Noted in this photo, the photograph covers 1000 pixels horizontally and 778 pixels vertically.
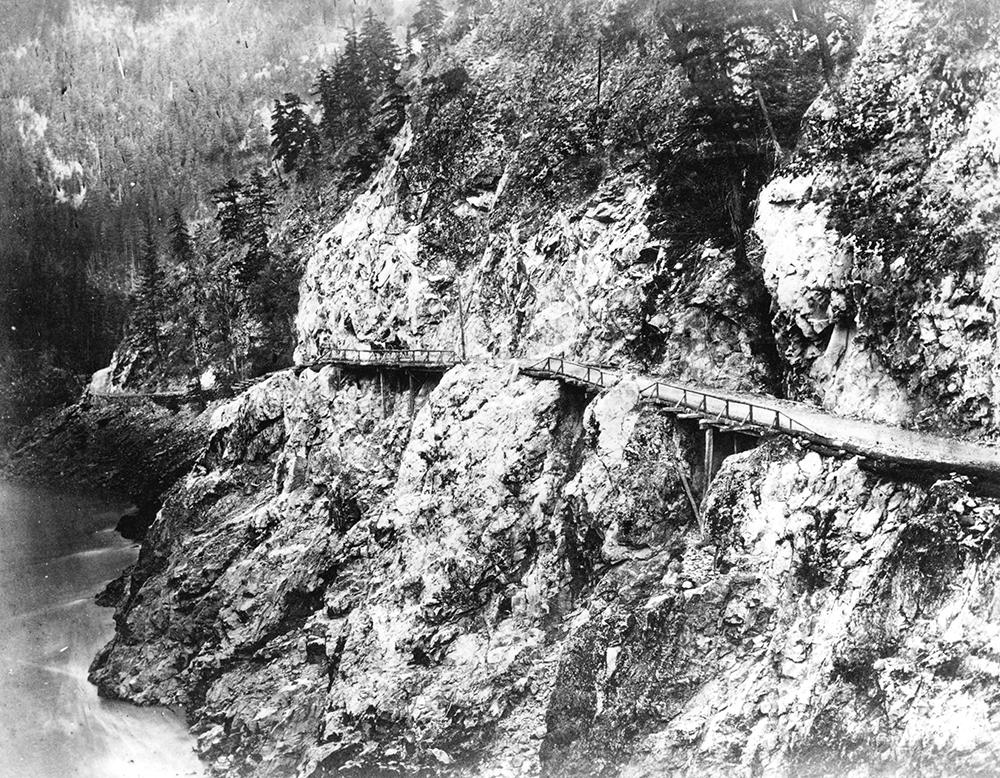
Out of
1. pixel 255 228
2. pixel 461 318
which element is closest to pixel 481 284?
pixel 461 318

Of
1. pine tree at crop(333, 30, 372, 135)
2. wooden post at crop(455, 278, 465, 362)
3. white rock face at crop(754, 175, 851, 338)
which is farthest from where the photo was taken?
pine tree at crop(333, 30, 372, 135)

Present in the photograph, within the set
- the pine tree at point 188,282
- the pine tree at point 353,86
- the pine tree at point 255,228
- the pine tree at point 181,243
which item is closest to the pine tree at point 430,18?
the pine tree at point 353,86

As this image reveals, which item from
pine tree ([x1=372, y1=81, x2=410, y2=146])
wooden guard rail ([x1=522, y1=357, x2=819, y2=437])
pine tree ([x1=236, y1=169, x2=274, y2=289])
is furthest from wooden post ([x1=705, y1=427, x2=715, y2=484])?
pine tree ([x1=236, y1=169, x2=274, y2=289])

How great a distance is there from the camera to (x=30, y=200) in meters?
50.9

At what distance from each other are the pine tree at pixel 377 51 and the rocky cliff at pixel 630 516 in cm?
1371

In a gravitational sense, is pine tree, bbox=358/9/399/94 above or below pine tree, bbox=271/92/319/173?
above

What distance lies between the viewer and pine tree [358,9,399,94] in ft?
157

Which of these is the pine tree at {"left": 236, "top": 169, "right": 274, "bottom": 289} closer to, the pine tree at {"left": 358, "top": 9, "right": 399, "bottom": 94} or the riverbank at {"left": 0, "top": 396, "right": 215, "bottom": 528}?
the riverbank at {"left": 0, "top": 396, "right": 215, "bottom": 528}

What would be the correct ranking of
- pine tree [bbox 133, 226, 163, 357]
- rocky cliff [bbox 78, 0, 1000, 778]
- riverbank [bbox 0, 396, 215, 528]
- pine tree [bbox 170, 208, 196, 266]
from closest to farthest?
rocky cliff [bbox 78, 0, 1000, 778], riverbank [bbox 0, 396, 215, 528], pine tree [bbox 133, 226, 163, 357], pine tree [bbox 170, 208, 196, 266]

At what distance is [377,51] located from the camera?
48.0m

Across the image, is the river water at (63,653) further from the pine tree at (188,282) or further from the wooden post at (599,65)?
the wooden post at (599,65)

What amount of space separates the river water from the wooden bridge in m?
18.5

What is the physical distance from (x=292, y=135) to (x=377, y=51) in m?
7.87

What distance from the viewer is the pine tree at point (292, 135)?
169 ft
